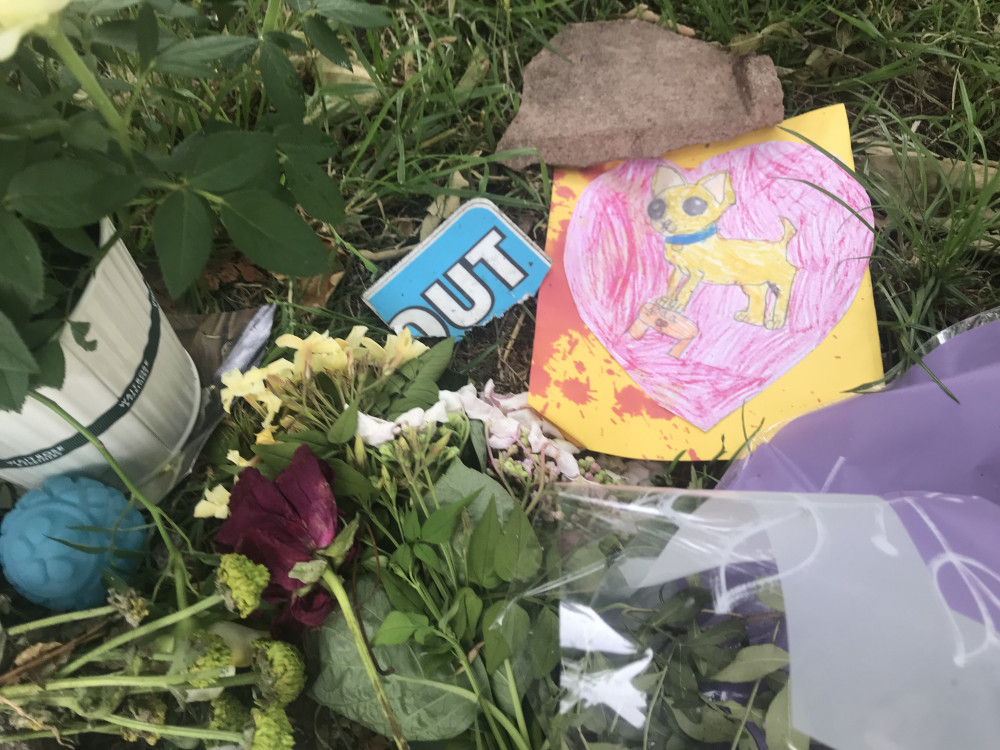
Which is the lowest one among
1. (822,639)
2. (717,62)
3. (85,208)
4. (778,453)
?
(778,453)

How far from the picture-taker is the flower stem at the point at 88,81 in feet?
1.05

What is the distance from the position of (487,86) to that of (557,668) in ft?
2.25

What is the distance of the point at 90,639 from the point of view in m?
0.53

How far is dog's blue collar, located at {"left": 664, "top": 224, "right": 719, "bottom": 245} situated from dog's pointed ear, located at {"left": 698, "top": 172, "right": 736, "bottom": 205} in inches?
1.5

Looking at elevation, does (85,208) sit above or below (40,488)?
above

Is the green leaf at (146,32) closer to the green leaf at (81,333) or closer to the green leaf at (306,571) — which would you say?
the green leaf at (81,333)

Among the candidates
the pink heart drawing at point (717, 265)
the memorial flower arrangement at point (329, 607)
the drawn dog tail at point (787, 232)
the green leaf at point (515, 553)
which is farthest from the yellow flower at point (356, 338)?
the drawn dog tail at point (787, 232)

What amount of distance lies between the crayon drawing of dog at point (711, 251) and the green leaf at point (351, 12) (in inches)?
17.9

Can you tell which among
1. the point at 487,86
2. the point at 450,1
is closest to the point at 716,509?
the point at 487,86

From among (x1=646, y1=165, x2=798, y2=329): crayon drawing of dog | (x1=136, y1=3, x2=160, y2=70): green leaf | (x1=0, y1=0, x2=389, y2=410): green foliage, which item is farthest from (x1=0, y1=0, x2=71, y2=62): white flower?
(x1=646, y1=165, x2=798, y2=329): crayon drawing of dog

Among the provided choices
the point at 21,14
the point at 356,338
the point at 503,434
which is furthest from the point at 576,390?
the point at 21,14

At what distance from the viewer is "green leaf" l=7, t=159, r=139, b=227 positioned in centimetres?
35

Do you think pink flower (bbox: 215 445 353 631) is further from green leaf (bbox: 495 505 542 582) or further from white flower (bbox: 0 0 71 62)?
white flower (bbox: 0 0 71 62)

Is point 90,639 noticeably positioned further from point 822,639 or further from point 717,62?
A: point 717,62
